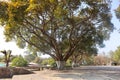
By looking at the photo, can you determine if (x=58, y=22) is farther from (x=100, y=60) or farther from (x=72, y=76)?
(x=100, y=60)

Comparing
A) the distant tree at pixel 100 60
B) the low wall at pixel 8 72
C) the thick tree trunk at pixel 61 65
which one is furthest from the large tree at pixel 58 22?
the distant tree at pixel 100 60

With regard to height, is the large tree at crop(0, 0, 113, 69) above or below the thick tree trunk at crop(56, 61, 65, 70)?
above

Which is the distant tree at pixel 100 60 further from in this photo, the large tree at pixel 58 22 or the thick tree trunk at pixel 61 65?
the thick tree trunk at pixel 61 65

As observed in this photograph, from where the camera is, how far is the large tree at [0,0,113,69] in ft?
70.4

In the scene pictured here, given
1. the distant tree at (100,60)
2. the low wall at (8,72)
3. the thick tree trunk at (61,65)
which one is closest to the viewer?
the low wall at (8,72)

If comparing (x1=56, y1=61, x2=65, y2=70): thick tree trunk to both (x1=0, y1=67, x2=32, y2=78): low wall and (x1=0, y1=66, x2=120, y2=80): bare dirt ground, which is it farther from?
(x1=0, y1=67, x2=32, y2=78): low wall

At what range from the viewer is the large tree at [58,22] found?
2145 centimetres

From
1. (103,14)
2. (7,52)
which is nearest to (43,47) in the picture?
(7,52)

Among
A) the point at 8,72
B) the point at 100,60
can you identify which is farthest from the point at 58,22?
the point at 100,60

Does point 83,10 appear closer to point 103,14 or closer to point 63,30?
point 103,14

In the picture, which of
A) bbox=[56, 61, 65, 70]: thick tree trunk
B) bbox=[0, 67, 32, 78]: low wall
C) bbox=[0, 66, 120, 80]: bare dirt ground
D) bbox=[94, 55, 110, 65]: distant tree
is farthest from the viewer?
bbox=[94, 55, 110, 65]: distant tree

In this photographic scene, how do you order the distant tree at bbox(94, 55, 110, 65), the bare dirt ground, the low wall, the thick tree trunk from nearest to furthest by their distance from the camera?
the bare dirt ground
the low wall
the thick tree trunk
the distant tree at bbox(94, 55, 110, 65)

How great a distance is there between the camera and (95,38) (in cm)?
2777

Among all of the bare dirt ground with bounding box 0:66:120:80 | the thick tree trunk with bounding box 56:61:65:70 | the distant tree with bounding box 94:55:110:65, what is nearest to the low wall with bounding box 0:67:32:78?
the bare dirt ground with bounding box 0:66:120:80
